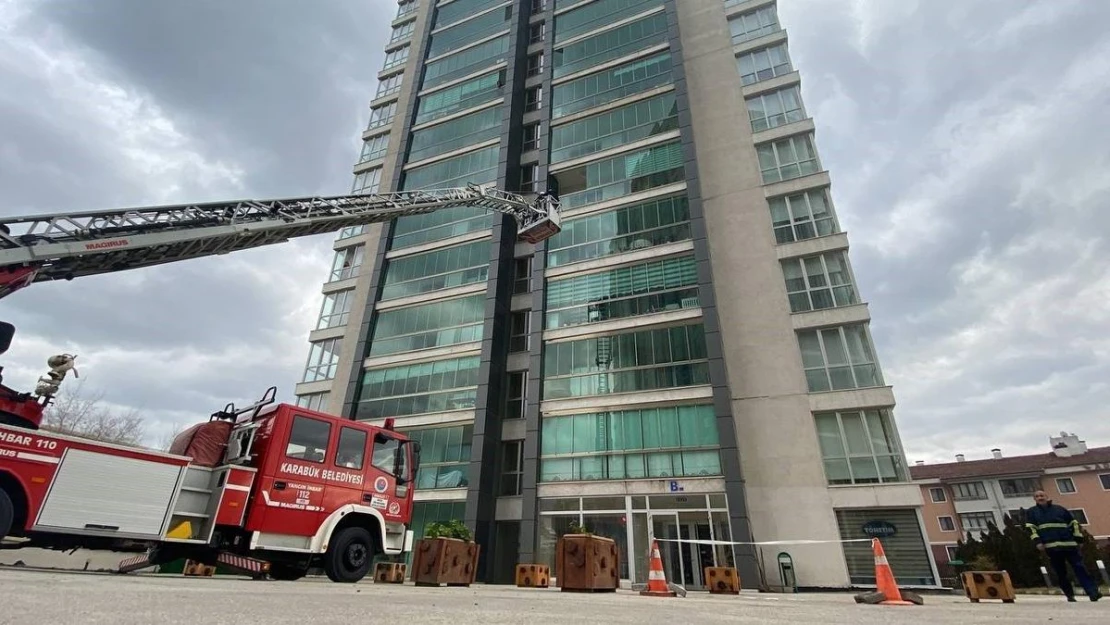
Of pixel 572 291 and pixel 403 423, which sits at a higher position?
pixel 572 291

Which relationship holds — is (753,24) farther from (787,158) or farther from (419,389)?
(419,389)

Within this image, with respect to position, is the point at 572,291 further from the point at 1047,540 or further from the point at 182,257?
the point at 1047,540

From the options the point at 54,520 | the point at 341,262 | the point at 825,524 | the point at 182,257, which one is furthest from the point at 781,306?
the point at 341,262

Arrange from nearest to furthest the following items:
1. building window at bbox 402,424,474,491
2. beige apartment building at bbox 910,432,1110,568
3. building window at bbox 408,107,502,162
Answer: building window at bbox 402,424,474,491, building window at bbox 408,107,502,162, beige apartment building at bbox 910,432,1110,568

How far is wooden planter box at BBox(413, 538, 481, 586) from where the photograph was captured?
10.2 metres

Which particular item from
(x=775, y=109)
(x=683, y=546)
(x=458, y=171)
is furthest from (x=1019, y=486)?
(x=458, y=171)

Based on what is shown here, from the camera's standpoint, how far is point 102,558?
35.0ft

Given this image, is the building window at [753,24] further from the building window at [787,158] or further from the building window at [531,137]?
the building window at [531,137]

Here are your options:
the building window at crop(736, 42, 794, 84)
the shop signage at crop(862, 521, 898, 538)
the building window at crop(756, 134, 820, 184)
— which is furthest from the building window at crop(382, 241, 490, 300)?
the shop signage at crop(862, 521, 898, 538)

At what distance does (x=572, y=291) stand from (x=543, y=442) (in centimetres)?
691

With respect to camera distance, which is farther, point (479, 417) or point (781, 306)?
point (479, 417)

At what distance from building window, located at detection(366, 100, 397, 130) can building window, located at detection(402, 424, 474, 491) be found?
22732 millimetres

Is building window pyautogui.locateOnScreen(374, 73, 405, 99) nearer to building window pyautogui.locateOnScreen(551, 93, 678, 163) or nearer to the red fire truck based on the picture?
building window pyautogui.locateOnScreen(551, 93, 678, 163)

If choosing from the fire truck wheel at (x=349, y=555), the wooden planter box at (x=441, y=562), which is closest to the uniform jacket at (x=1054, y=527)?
the wooden planter box at (x=441, y=562)
